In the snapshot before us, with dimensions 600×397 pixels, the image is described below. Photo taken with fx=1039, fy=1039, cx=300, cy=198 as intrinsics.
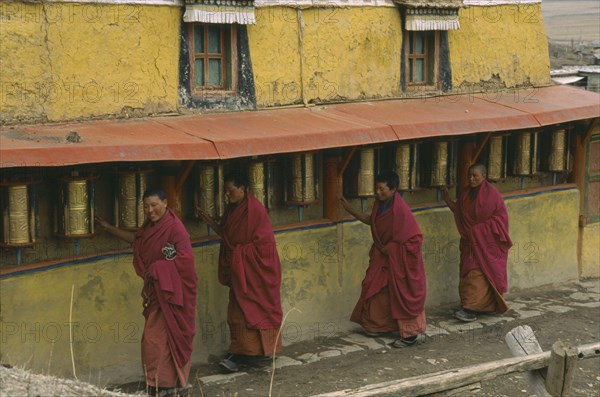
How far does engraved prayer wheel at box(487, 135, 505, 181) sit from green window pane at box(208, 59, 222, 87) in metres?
3.44

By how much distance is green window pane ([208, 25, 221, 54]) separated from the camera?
9328mm

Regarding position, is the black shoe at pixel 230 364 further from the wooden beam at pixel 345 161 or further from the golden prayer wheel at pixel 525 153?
the golden prayer wheel at pixel 525 153

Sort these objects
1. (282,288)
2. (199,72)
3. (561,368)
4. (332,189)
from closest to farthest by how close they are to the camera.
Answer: (561,368), (199,72), (282,288), (332,189)

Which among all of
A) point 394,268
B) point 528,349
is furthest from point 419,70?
point 528,349

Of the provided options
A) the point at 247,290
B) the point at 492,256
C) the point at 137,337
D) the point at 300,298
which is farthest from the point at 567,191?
the point at 137,337

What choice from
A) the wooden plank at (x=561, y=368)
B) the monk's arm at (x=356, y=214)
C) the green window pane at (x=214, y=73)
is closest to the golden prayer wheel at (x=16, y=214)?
the green window pane at (x=214, y=73)

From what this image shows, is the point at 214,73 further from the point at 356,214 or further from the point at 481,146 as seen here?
the point at 481,146

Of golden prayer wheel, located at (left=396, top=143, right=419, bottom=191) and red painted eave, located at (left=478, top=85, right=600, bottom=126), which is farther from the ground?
red painted eave, located at (left=478, top=85, right=600, bottom=126)

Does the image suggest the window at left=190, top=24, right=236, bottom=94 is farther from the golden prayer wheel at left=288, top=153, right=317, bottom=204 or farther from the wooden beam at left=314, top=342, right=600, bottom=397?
the wooden beam at left=314, top=342, right=600, bottom=397

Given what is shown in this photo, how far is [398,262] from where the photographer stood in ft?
32.4

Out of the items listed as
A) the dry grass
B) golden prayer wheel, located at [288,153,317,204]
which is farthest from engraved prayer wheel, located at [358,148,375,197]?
the dry grass

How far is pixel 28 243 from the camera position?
7551mm

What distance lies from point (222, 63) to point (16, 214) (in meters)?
2.76

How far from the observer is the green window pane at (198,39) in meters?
9.23
